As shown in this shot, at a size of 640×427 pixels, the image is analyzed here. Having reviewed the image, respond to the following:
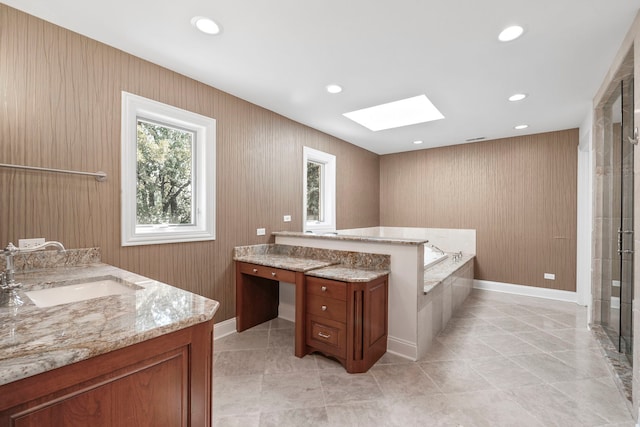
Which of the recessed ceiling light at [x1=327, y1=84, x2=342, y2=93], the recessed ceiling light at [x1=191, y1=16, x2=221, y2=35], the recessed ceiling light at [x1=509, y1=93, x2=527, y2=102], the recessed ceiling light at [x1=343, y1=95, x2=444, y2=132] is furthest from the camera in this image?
the recessed ceiling light at [x1=343, y1=95, x2=444, y2=132]

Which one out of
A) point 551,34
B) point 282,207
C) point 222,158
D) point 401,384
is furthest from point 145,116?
point 551,34

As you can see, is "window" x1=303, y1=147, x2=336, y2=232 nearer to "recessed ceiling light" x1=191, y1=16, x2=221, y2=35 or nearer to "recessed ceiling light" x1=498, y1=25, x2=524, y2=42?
"recessed ceiling light" x1=191, y1=16, x2=221, y2=35

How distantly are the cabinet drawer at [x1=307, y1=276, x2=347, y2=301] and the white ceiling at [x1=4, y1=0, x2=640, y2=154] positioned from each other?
1822 millimetres

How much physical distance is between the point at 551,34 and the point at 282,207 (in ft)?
9.50

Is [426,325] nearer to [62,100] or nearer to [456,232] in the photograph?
[456,232]

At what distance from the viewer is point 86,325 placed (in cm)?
93

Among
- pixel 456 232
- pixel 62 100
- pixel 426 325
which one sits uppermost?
pixel 62 100

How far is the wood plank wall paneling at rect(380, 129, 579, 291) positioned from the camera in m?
4.11

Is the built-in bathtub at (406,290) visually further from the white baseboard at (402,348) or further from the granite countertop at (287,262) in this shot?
the granite countertop at (287,262)

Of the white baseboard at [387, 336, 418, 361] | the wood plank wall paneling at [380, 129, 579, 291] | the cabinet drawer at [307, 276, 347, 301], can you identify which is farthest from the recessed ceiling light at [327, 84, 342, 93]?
the wood plank wall paneling at [380, 129, 579, 291]

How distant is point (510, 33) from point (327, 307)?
2.39 meters

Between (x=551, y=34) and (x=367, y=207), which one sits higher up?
(x=551, y=34)

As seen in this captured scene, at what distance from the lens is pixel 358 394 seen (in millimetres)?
1998

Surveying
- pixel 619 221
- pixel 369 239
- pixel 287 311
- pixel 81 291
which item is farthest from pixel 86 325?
pixel 619 221
